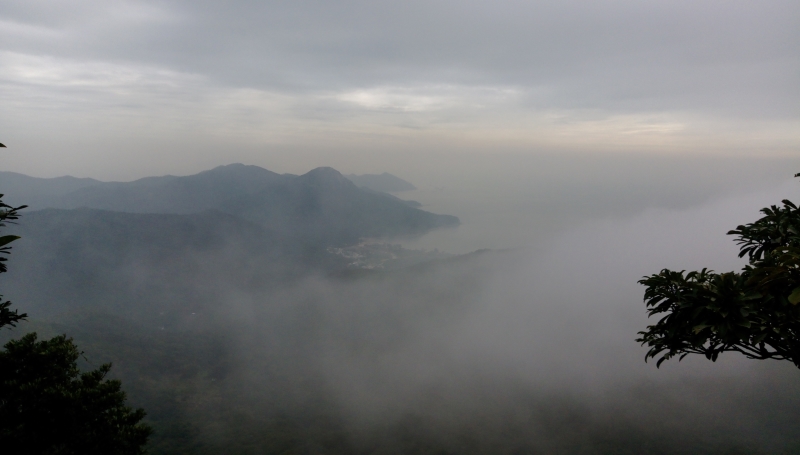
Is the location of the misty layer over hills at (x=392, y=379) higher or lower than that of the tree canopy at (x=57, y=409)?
lower

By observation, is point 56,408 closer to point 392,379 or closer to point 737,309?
point 737,309

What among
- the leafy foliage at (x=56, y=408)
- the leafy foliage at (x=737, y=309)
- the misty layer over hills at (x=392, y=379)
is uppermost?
the leafy foliage at (x=737, y=309)

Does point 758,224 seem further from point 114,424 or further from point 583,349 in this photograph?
point 583,349

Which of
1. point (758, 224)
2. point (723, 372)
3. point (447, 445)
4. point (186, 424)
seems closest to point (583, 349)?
point (723, 372)

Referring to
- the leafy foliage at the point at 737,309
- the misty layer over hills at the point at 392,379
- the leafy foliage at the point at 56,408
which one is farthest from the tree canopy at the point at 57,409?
the misty layer over hills at the point at 392,379

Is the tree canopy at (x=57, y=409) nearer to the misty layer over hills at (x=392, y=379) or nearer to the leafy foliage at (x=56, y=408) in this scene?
the leafy foliage at (x=56, y=408)

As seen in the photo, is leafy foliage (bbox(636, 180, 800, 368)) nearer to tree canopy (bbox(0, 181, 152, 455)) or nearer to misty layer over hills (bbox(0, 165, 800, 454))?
tree canopy (bbox(0, 181, 152, 455))

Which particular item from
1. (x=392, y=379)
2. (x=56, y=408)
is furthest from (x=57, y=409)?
(x=392, y=379)
